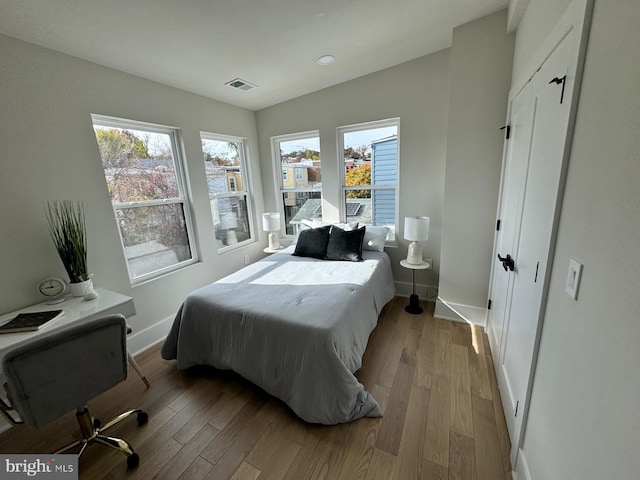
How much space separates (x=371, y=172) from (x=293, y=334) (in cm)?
237

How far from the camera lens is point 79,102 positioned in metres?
2.04

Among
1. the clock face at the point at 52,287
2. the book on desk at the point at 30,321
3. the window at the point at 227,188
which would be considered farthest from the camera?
the window at the point at 227,188

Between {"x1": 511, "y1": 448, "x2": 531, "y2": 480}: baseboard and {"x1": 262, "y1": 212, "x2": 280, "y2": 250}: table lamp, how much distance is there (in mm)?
3219

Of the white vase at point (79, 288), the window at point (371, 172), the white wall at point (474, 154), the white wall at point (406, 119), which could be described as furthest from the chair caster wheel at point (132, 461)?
the window at point (371, 172)

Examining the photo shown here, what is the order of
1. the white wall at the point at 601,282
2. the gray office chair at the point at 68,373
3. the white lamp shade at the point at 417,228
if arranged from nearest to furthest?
the white wall at the point at 601,282
the gray office chair at the point at 68,373
the white lamp shade at the point at 417,228

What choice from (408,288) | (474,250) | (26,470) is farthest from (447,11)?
(26,470)

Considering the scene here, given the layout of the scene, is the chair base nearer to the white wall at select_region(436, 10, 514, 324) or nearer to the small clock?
the small clock

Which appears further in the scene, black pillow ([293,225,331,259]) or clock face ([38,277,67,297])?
black pillow ([293,225,331,259])

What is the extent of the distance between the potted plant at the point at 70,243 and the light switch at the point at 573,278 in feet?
9.26

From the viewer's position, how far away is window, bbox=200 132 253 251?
3.32 meters

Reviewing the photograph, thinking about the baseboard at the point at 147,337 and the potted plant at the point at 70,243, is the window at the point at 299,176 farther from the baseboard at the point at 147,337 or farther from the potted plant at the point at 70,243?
the potted plant at the point at 70,243

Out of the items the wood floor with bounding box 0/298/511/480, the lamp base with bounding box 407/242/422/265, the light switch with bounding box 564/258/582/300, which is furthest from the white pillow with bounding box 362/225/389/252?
the light switch with bounding box 564/258/582/300

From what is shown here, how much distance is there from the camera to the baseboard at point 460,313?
2.59 metres

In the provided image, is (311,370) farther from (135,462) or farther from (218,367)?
(135,462)
